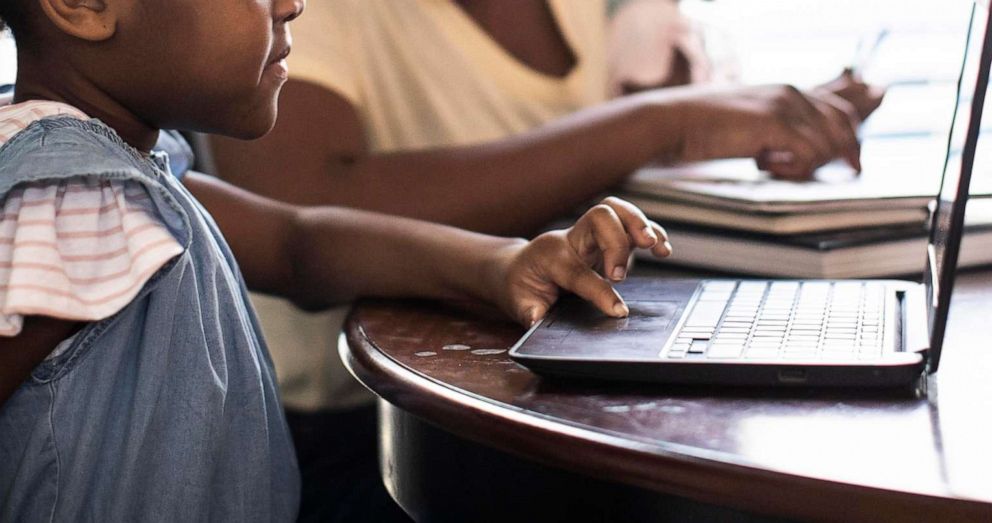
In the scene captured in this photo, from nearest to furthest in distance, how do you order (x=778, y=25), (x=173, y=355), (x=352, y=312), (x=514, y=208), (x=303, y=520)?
1. (x=173, y=355)
2. (x=352, y=312)
3. (x=303, y=520)
4. (x=514, y=208)
5. (x=778, y=25)

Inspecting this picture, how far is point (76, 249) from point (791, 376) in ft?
1.32

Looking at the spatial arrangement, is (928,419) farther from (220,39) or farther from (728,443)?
(220,39)

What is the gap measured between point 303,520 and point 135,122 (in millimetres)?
405

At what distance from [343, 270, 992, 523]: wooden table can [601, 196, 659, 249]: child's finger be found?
0.37 feet

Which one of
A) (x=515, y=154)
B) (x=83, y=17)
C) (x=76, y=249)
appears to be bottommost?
(x=515, y=154)

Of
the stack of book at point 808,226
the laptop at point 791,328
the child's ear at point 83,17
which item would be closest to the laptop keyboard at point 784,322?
the laptop at point 791,328

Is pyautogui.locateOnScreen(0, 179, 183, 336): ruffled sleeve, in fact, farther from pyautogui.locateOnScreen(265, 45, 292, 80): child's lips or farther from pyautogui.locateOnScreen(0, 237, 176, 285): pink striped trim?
pyautogui.locateOnScreen(265, 45, 292, 80): child's lips

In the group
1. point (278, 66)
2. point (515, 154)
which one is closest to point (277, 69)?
point (278, 66)

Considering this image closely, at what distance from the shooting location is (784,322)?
0.68m

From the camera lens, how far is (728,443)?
1.75ft

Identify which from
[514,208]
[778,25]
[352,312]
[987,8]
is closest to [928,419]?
[987,8]

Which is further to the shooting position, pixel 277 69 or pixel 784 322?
pixel 277 69

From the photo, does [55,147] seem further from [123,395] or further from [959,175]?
[959,175]

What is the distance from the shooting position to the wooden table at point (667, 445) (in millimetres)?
492
